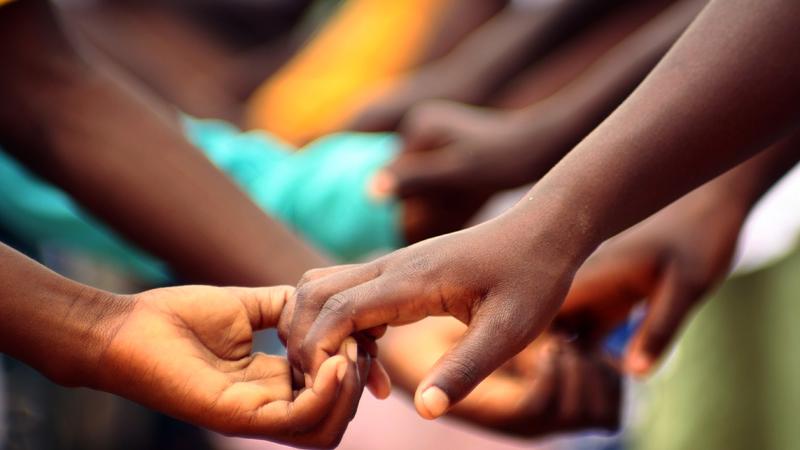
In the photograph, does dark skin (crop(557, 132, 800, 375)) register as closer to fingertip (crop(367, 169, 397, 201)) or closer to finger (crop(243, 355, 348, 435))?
fingertip (crop(367, 169, 397, 201))

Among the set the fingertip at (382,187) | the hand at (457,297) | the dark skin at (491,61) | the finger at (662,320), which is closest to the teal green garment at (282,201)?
the fingertip at (382,187)

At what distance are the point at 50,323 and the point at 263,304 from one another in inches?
4.0

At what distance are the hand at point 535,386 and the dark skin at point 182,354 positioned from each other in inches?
8.5

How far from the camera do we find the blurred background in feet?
2.93

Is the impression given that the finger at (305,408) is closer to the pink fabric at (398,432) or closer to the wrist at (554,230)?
the wrist at (554,230)

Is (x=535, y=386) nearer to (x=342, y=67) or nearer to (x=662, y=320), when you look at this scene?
(x=662, y=320)

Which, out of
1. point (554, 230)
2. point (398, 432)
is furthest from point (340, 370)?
point (398, 432)

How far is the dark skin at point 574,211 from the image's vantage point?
0.47m

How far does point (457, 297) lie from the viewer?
1.57 ft

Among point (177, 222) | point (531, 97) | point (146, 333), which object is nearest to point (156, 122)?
point (177, 222)

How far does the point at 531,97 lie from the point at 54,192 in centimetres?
49

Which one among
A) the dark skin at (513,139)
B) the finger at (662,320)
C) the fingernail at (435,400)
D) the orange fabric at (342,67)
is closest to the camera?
the fingernail at (435,400)

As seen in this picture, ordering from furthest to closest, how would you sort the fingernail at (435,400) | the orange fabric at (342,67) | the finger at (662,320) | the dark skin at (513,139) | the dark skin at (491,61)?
the orange fabric at (342,67) < the dark skin at (491,61) < the dark skin at (513,139) < the finger at (662,320) < the fingernail at (435,400)

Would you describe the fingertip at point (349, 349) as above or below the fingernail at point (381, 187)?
above
